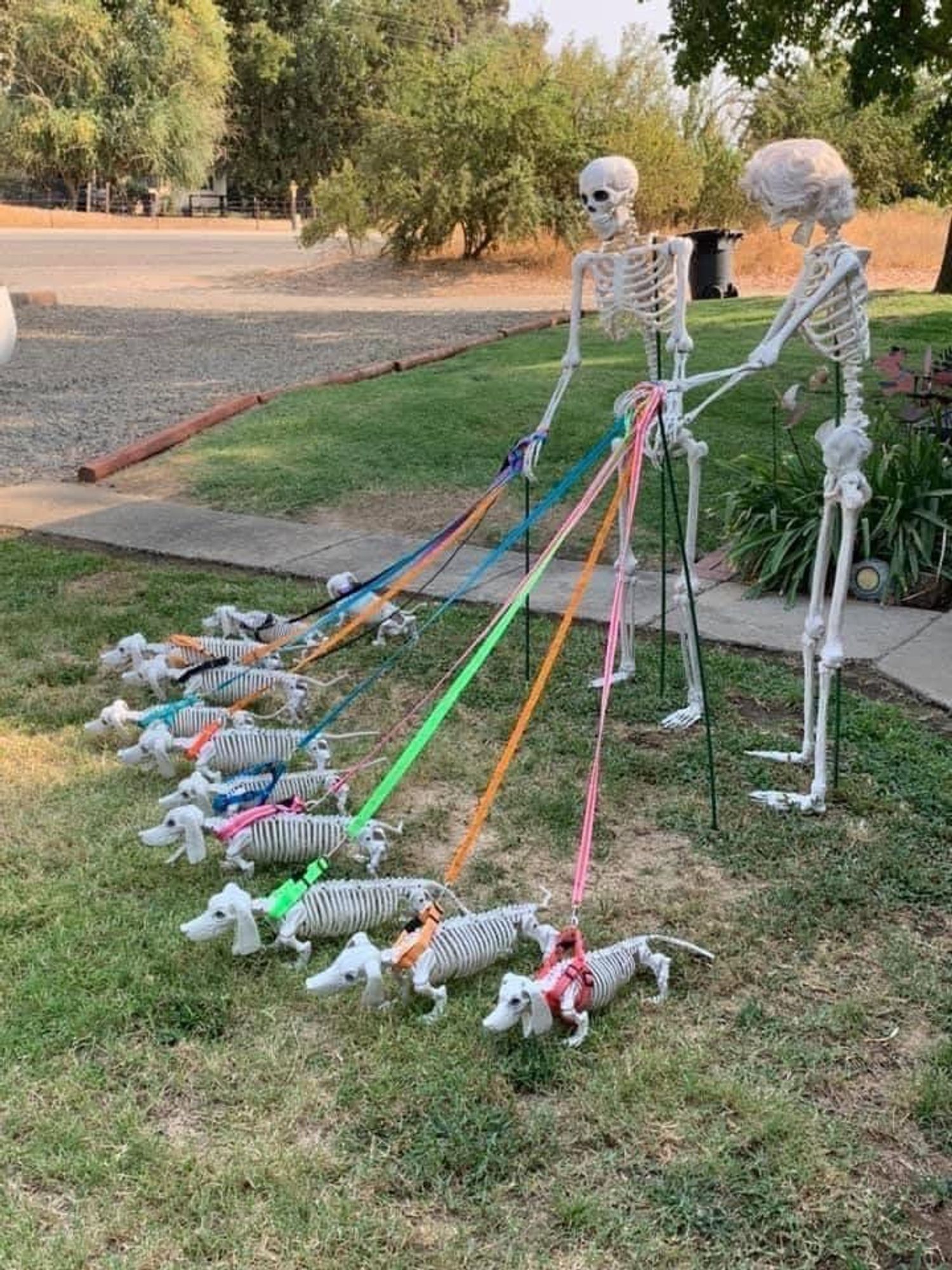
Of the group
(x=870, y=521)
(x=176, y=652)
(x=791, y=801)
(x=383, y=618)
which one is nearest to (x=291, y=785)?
(x=176, y=652)

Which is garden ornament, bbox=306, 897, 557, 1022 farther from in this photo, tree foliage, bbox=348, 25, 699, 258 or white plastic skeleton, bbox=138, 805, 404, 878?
tree foliage, bbox=348, 25, 699, 258

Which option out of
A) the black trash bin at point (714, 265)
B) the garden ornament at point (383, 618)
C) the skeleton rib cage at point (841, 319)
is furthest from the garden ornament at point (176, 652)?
the black trash bin at point (714, 265)

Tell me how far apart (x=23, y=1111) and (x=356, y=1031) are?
0.73 m

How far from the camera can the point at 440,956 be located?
299 centimetres

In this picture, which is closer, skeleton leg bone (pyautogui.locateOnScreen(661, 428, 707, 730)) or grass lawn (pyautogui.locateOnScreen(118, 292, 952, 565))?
skeleton leg bone (pyautogui.locateOnScreen(661, 428, 707, 730))

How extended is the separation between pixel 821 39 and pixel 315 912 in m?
12.0

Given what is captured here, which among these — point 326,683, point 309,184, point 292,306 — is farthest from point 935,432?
point 309,184

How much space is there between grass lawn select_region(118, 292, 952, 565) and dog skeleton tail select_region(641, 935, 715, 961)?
12.7 ft

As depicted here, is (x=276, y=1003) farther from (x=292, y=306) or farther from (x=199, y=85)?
(x=199, y=85)

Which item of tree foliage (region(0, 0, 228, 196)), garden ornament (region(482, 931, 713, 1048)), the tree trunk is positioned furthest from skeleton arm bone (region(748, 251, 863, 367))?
tree foliage (region(0, 0, 228, 196))

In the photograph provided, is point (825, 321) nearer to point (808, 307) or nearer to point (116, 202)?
point (808, 307)

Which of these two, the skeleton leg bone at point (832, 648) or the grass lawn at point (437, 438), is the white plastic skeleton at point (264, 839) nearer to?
the skeleton leg bone at point (832, 648)

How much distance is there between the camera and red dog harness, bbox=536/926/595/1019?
9.34 feet

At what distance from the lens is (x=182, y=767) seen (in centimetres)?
429
